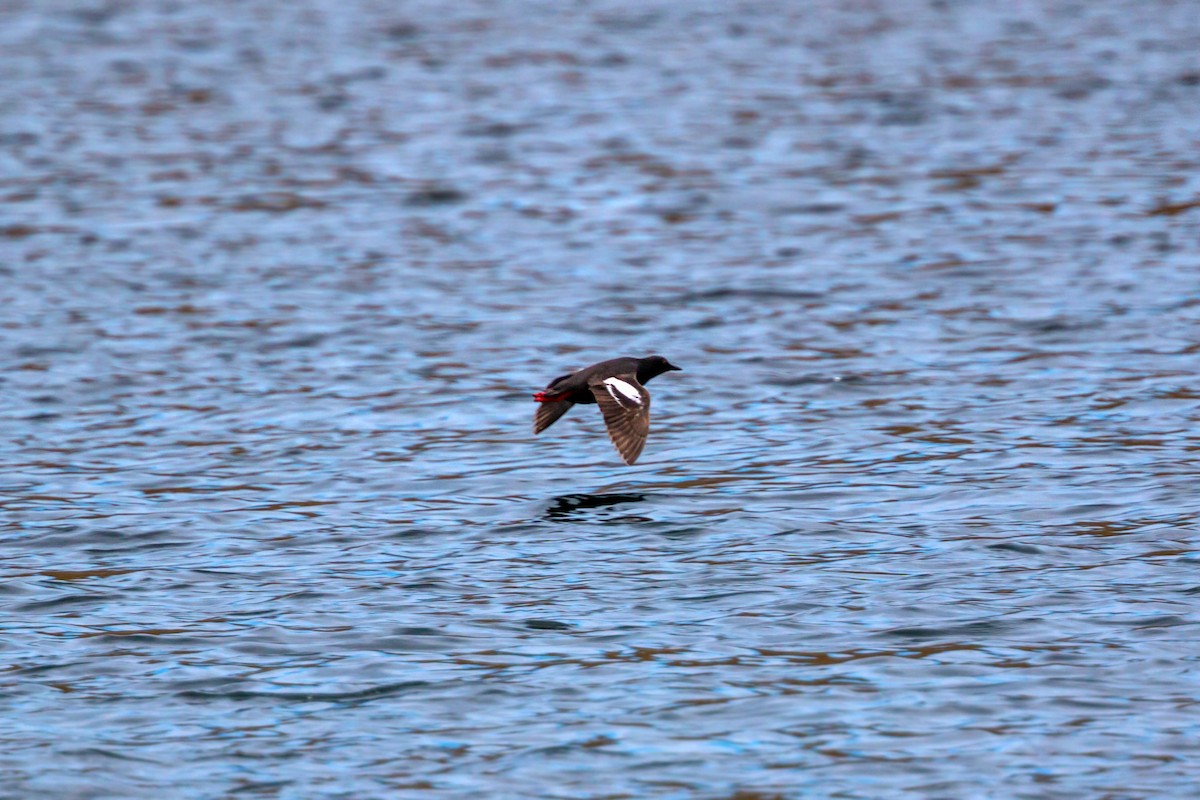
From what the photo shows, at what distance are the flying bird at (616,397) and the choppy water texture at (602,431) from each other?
0.54 metres

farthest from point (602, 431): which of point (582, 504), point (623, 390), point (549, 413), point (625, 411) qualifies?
point (625, 411)

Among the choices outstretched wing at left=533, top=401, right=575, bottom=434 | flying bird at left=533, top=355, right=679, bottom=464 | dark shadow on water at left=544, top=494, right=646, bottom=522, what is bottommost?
dark shadow on water at left=544, top=494, right=646, bottom=522

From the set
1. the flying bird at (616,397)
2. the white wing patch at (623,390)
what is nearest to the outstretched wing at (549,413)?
the flying bird at (616,397)

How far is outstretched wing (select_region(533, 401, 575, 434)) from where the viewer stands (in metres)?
12.4

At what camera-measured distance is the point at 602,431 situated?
14578 millimetres

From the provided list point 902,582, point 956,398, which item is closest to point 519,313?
point 956,398

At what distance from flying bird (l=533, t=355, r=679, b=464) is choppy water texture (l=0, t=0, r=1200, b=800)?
541mm

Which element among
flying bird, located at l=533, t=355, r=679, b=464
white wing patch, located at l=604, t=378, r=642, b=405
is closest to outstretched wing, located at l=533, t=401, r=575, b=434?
flying bird, located at l=533, t=355, r=679, b=464

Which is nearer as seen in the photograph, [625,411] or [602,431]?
[625,411]

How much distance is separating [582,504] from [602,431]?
2.47 m

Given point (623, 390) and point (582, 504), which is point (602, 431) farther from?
point (623, 390)

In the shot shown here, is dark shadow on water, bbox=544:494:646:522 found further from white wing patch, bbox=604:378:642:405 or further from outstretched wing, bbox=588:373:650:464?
white wing patch, bbox=604:378:642:405

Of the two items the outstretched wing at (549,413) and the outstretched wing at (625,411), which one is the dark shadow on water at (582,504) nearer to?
the outstretched wing at (625,411)

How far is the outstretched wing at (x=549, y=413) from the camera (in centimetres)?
1241
